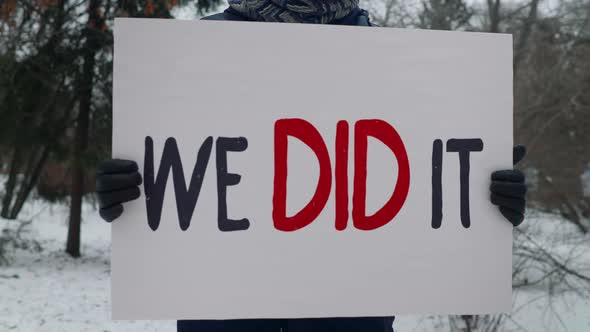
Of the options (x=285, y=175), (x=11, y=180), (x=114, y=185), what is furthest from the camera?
(x=11, y=180)

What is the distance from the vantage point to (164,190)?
4.13ft

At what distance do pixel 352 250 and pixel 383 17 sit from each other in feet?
18.9

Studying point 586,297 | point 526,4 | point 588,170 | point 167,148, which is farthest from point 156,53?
point 526,4

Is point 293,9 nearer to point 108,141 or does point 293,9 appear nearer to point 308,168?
point 308,168

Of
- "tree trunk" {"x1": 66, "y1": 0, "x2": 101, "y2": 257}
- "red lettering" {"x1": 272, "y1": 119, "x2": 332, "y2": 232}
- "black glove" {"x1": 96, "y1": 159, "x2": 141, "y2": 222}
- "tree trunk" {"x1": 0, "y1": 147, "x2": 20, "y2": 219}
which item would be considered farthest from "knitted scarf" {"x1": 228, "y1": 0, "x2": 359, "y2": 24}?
"tree trunk" {"x1": 0, "y1": 147, "x2": 20, "y2": 219}

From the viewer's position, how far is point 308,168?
130 cm

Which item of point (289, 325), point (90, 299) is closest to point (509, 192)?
point (289, 325)

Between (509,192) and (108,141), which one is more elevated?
(108,141)

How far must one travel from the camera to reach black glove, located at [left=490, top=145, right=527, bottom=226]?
1.27 meters

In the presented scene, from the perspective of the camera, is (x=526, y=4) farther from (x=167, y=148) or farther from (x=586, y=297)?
(x=167, y=148)

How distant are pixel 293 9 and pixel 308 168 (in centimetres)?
44

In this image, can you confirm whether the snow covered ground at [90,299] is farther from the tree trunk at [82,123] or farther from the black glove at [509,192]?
the black glove at [509,192]

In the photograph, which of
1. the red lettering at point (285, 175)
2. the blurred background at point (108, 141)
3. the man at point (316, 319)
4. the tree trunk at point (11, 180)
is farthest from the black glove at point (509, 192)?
the tree trunk at point (11, 180)

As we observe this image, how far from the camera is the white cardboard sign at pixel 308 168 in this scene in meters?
1.26
